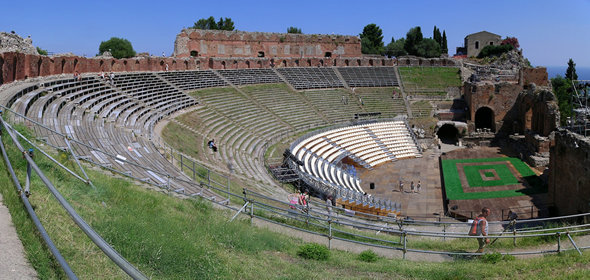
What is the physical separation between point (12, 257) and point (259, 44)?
4464cm

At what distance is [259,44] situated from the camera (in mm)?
47656

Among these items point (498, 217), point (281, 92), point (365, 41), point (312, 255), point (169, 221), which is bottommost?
point (498, 217)

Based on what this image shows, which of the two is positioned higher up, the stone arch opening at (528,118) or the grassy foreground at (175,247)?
the stone arch opening at (528,118)

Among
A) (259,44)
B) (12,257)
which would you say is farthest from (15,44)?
(259,44)

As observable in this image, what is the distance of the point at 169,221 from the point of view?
724 cm

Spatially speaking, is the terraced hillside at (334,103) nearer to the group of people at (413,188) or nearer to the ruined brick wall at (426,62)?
the ruined brick wall at (426,62)

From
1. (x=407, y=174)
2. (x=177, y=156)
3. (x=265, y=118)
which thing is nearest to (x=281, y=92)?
(x=265, y=118)

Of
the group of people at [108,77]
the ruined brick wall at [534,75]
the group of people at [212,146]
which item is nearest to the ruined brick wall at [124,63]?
the group of people at [108,77]

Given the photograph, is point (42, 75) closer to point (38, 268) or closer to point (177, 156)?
point (177, 156)

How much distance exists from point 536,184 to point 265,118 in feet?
49.8

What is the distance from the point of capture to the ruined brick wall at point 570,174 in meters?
17.4

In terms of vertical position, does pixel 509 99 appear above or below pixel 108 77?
below

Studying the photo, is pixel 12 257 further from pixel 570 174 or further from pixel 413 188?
pixel 413 188

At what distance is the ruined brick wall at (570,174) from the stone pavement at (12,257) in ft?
58.3
